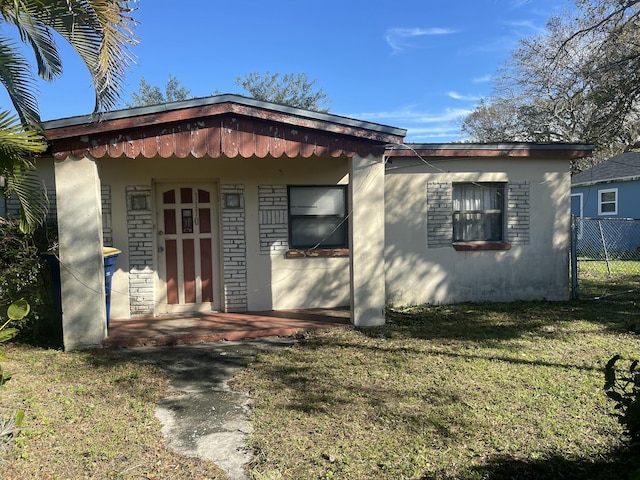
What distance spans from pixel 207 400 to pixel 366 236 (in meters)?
3.30

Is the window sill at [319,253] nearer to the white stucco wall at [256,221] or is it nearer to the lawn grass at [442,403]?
the white stucco wall at [256,221]

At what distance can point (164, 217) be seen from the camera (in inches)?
301

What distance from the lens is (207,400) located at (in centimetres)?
438

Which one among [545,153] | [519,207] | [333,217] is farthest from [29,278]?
[545,153]

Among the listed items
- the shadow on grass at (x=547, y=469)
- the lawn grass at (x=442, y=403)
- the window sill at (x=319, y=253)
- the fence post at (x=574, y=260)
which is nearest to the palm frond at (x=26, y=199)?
the lawn grass at (x=442, y=403)

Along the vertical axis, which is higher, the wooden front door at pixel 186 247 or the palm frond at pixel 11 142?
the palm frond at pixel 11 142

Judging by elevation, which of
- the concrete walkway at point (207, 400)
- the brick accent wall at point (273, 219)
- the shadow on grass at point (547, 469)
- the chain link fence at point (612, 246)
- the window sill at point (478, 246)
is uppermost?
the brick accent wall at point (273, 219)

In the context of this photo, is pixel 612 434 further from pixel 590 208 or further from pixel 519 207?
pixel 590 208

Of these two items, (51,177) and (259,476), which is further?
(51,177)

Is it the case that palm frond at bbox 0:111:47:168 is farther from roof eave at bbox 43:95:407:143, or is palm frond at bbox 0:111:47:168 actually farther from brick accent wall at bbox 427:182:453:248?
brick accent wall at bbox 427:182:453:248

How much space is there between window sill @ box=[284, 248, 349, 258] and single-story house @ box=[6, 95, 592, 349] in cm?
4

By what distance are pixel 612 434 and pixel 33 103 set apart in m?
7.02

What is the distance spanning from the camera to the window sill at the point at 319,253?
785 centimetres

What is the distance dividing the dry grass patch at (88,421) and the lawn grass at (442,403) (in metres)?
0.80
